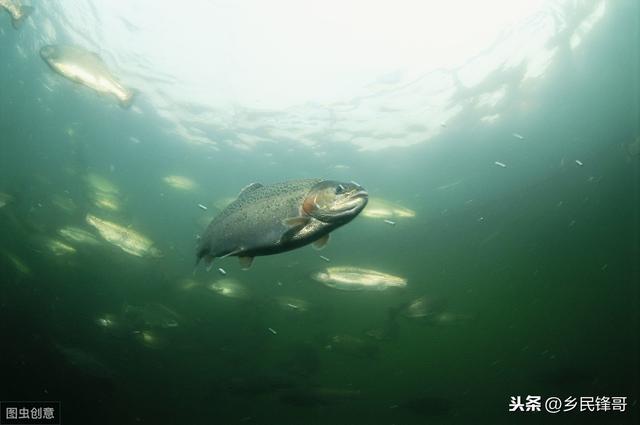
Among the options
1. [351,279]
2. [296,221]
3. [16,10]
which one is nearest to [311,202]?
[296,221]

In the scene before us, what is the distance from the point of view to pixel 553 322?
2808 centimetres

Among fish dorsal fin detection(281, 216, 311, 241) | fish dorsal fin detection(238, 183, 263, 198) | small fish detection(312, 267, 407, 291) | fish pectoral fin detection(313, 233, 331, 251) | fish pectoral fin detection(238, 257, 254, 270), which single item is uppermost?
small fish detection(312, 267, 407, 291)

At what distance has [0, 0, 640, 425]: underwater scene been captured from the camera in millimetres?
10633

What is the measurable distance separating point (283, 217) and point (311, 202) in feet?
0.87

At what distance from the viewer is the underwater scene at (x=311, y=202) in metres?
10.6

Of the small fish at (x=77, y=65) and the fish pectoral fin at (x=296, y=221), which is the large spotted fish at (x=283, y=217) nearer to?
the fish pectoral fin at (x=296, y=221)

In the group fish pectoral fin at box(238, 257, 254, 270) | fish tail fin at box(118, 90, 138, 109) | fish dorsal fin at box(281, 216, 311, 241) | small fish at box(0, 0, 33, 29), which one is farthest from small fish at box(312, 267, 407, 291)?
fish dorsal fin at box(281, 216, 311, 241)

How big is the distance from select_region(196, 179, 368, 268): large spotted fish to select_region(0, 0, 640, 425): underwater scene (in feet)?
0.07

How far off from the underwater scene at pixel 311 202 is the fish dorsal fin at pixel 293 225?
0.04 feet

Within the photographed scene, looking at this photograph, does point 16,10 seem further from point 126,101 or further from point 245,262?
point 245,262

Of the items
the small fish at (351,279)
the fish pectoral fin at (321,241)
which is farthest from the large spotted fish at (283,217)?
the small fish at (351,279)

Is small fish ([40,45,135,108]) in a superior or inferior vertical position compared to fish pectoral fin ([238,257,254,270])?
superior

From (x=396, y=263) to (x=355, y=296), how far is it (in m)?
3.09

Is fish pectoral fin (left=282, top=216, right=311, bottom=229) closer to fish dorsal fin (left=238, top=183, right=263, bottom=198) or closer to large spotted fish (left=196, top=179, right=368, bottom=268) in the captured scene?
large spotted fish (left=196, top=179, right=368, bottom=268)
